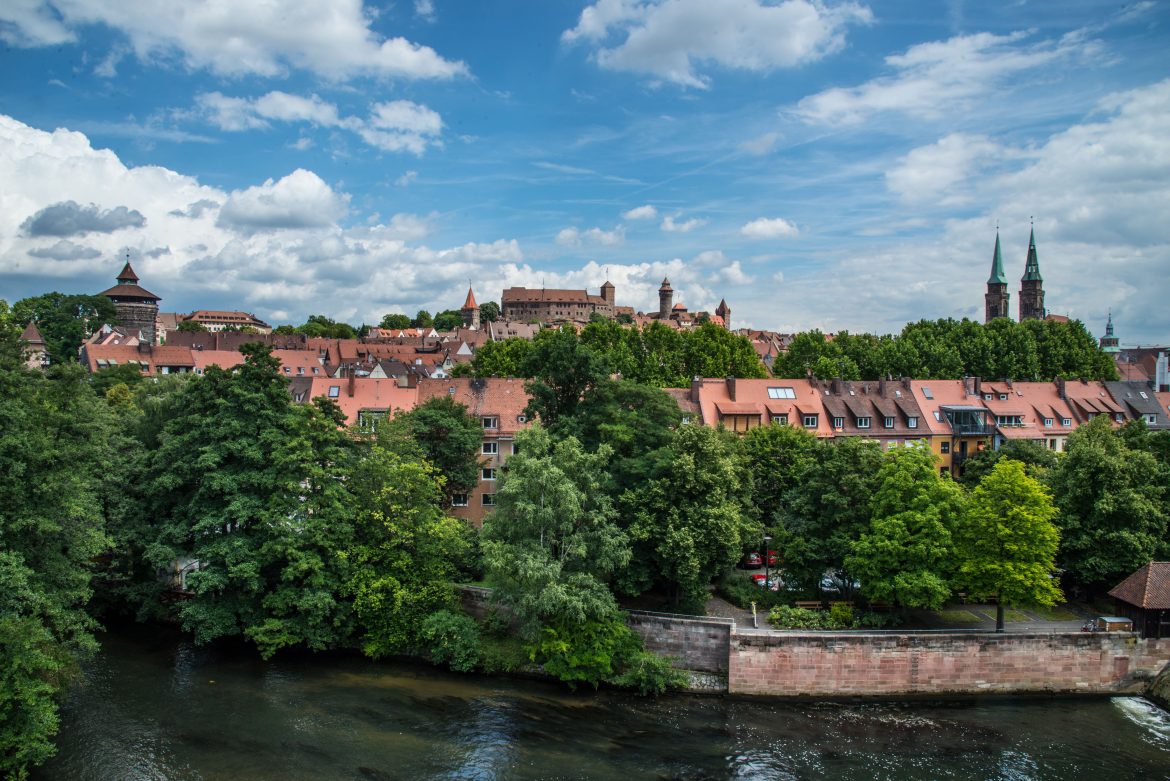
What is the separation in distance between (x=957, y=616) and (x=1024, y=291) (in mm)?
112470

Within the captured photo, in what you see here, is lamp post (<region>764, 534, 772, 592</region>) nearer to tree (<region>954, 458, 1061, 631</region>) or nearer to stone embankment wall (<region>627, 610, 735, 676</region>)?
stone embankment wall (<region>627, 610, 735, 676</region>)

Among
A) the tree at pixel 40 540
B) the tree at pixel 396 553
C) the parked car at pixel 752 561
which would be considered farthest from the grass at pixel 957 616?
the tree at pixel 40 540

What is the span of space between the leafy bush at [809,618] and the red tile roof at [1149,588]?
11994 millimetres

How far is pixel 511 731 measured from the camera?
2994cm

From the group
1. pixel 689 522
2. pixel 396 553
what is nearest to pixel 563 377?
pixel 689 522

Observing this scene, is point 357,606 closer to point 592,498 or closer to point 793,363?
point 592,498

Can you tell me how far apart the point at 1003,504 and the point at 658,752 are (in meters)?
19.5

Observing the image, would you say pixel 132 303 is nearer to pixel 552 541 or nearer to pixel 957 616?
pixel 552 541

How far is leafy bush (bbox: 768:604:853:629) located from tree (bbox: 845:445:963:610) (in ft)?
5.12

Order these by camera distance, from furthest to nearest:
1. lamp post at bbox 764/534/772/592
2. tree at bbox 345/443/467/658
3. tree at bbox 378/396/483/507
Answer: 1. tree at bbox 378/396/483/507
2. lamp post at bbox 764/534/772/592
3. tree at bbox 345/443/467/658

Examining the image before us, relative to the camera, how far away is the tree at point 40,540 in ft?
76.5

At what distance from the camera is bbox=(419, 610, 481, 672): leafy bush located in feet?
116

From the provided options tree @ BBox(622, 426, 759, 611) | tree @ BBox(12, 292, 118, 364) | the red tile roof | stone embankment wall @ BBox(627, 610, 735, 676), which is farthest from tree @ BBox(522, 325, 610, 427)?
tree @ BBox(12, 292, 118, 364)

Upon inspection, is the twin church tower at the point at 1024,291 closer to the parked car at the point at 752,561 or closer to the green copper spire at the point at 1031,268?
the green copper spire at the point at 1031,268
